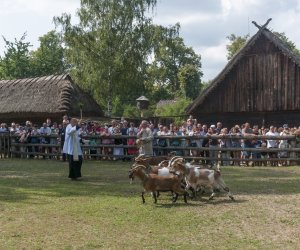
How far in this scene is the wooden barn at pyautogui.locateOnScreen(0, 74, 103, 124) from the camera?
3203 cm

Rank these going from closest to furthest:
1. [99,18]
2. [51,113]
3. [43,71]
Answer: [51,113]
[99,18]
[43,71]

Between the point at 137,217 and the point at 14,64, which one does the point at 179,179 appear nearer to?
the point at 137,217

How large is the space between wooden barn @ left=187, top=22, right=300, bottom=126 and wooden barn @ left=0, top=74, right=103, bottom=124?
27.5 ft

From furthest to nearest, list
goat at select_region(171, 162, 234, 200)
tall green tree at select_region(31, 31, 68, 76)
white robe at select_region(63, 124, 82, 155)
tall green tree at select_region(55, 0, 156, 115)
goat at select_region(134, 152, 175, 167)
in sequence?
tall green tree at select_region(31, 31, 68, 76), tall green tree at select_region(55, 0, 156, 115), white robe at select_region(63, 124, 82, 155), goat at select_region(134, 152, 175, 167), goat at select_region(171, 162, 234, 200)

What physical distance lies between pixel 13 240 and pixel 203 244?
9.88 ft

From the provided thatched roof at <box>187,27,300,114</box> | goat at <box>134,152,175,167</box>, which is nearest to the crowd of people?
goat at <box>134,152,175,167</box>

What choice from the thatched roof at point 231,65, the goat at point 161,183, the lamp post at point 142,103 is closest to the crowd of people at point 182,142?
the thatched roof at point 231,65

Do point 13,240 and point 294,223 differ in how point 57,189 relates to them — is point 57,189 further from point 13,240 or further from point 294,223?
point 294,223

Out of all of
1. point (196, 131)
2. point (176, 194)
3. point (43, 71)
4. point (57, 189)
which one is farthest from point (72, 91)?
point (43, 71)

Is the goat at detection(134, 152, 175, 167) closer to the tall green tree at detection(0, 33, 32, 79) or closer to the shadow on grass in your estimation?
the shadow on grass

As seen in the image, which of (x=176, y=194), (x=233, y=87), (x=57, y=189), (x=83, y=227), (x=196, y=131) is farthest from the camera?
(x=233, y=87)

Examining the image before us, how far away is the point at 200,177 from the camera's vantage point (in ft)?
37.8

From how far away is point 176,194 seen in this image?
444 inches

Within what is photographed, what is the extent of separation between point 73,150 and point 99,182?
148 cm
